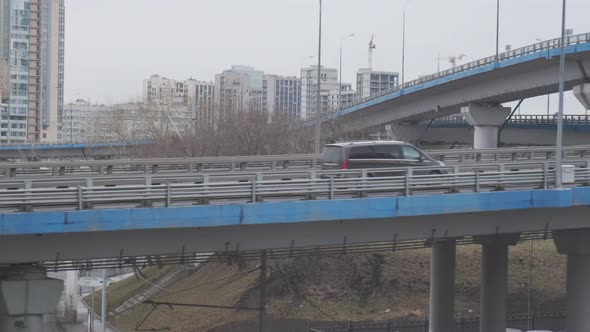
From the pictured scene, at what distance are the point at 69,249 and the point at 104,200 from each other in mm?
1281

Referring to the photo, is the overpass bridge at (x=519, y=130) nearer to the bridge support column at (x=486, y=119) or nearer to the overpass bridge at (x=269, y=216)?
the bridge support column at (x=486, y=119)

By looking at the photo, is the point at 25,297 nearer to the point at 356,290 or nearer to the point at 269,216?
the point at 269,216

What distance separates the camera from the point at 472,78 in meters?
54.7

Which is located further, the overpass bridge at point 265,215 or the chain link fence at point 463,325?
the chain link fence at point 463,325

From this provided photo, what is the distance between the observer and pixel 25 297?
1680 centimetres

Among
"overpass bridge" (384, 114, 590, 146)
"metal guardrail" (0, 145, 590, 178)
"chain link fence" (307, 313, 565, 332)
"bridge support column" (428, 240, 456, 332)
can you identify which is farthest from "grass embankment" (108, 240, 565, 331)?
"overpass bridge" (384, 114, 590, 146)

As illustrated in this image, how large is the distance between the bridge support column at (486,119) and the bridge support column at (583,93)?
401 inches

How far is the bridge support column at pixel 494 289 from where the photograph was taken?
91.9 ft

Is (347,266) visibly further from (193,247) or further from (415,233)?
(193,247)

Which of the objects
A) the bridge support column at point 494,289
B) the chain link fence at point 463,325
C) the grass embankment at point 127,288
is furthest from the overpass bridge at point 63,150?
the bridge support column at point 494,289

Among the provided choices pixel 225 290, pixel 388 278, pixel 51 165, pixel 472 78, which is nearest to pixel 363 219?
pixel 51 165

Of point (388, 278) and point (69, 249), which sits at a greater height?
point (69, 249)

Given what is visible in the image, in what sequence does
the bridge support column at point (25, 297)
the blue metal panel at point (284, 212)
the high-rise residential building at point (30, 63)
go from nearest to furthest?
the blue metal panel at point (284, 212) → the bridge support column at point (25, 297) → the high-rise residential building at point (30, 63)

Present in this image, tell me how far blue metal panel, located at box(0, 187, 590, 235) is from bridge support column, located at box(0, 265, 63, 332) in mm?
1439
